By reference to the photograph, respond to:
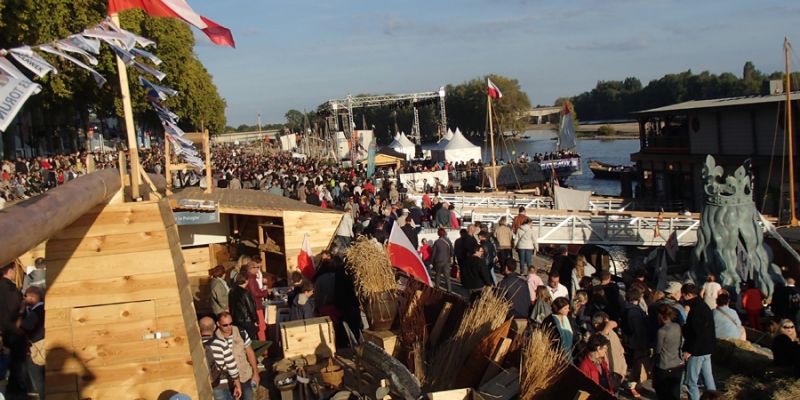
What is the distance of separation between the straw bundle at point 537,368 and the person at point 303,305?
4.32m

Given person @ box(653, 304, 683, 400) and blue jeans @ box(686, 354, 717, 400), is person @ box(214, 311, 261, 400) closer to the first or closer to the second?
person @ box(653, 304, 683, 400)

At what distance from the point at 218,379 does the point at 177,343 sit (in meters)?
1.88

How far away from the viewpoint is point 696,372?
26.3ft

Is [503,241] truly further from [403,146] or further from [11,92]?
[403,146]

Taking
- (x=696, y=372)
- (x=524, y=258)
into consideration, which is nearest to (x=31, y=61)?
(x=696, y=372)

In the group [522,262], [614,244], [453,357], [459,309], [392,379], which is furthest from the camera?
[614,244]

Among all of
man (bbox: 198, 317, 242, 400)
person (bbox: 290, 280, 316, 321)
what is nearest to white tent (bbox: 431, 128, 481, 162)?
person (bbox: 290, 280, 316, 321)

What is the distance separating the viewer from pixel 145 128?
7506cm

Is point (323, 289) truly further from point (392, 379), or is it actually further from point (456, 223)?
point (456, 223)

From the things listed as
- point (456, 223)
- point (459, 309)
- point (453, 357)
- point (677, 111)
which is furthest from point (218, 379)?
point (677, 111)

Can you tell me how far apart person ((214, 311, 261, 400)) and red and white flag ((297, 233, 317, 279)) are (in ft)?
19.4

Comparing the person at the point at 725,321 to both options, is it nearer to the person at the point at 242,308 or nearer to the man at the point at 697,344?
the man at the point at 697,344

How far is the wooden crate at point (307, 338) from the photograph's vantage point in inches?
375

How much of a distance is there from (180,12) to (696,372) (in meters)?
6.24
